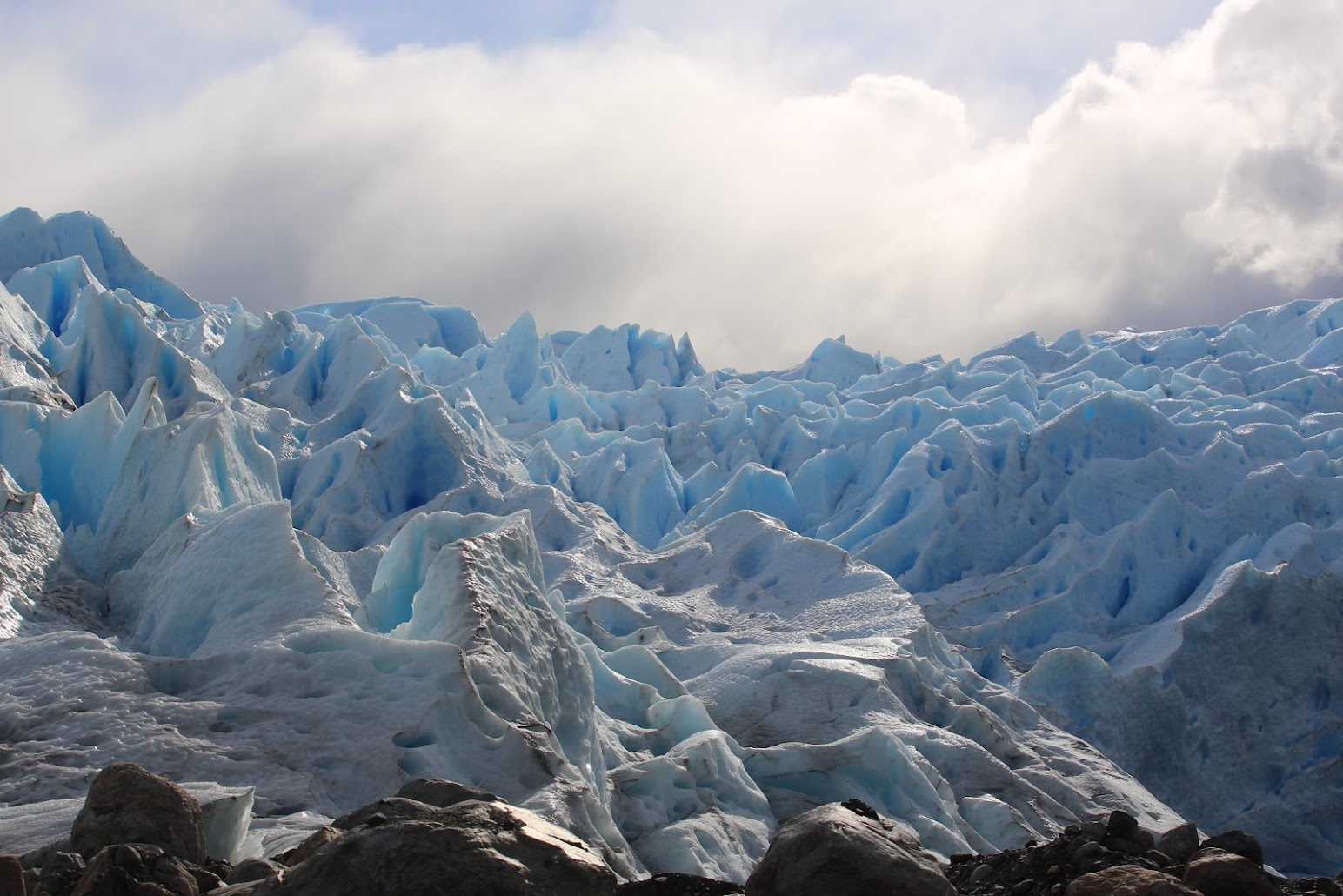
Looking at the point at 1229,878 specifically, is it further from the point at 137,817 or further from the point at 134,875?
the point at 137,817

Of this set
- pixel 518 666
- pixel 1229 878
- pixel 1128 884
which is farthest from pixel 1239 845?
pixel 518 666

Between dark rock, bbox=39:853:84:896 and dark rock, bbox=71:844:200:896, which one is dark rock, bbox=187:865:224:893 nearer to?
dark rock, bbox=71:844:200:896

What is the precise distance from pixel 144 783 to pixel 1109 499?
A: 18.1 m

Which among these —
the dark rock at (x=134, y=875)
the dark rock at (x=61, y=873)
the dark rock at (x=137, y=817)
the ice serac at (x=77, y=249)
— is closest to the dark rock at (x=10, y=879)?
the dark rock at (x=134, y=875)

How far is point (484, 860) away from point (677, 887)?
1630 millimetres

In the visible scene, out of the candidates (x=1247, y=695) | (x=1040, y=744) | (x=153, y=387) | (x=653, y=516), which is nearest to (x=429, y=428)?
(x=653, y=516)

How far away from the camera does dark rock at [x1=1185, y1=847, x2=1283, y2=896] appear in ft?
12.7

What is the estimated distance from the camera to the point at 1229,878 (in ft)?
12.8

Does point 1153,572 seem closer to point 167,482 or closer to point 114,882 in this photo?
point 167,482

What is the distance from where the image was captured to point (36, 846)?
4.57 m

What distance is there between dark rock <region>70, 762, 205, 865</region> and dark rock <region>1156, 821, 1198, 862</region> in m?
3.66

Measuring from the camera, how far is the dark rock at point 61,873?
12.6 ft

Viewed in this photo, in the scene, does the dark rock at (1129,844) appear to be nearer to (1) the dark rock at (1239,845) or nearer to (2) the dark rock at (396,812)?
(1) the dark rock at (1239,845)

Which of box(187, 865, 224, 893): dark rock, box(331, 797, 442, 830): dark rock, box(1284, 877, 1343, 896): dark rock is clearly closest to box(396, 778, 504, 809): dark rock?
box(331, 797, 442, 830): dark rock
